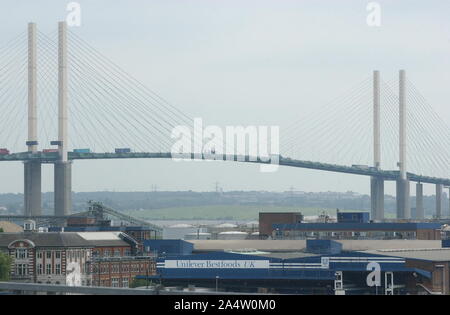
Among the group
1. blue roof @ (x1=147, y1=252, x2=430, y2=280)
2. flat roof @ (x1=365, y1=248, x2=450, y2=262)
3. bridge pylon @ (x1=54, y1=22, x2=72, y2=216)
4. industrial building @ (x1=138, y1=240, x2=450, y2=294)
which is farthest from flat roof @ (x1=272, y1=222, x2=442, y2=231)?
blue roof @ (x1=147, y1=252, x2=430, y2=280)

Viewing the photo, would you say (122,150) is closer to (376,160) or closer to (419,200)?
(376,160)

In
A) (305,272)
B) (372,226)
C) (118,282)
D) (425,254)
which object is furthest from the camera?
(372,226)

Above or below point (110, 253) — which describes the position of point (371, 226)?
above

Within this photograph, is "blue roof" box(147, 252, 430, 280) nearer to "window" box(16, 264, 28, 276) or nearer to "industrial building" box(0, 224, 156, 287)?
"industrial building" box(0, 224, 156, 287)

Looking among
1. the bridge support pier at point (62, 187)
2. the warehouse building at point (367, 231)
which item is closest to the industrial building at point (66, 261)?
the warehouse building at point (367, 231)

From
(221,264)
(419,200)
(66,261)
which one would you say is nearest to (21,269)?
(66,261)
